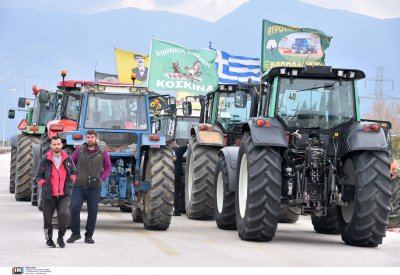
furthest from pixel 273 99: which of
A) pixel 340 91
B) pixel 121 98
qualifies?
pixel 121 98

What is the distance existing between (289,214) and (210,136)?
2216mm

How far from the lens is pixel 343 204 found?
1653cm

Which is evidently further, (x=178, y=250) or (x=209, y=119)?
(x=209, y=119)

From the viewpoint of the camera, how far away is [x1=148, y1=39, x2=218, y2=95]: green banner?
29.7 m

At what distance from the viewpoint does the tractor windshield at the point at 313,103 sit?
17.2m

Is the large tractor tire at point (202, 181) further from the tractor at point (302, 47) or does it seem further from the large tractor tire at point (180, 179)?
the tractor at point (302, 47)

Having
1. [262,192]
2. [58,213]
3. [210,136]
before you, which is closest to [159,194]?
[262,192]

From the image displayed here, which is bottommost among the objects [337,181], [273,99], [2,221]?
[2,221]

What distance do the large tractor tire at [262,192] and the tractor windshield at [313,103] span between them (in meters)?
0.98

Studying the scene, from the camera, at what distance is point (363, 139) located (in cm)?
1647
